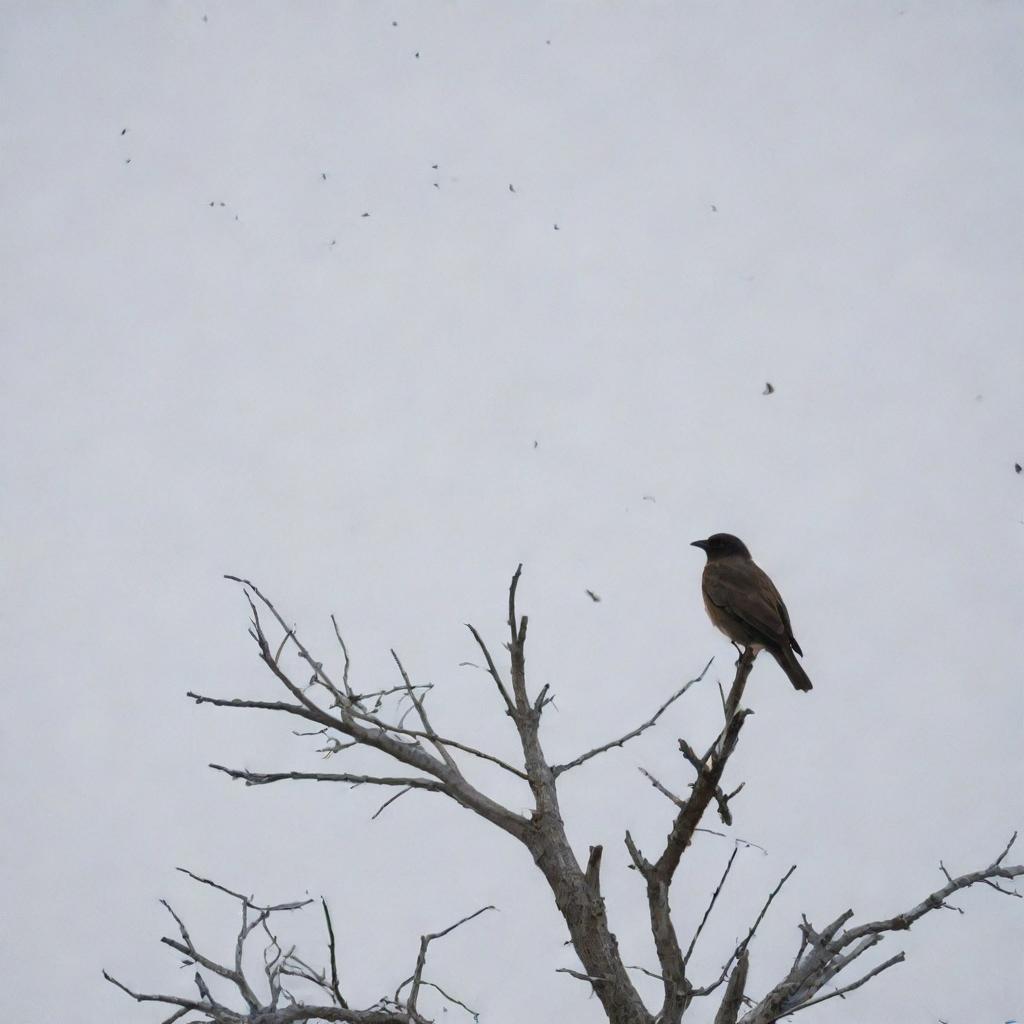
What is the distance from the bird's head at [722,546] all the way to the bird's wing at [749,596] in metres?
0.48

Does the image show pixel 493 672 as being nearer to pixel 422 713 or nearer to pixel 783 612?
pixel 422 713

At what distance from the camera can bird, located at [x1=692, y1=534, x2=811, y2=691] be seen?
22.1ft

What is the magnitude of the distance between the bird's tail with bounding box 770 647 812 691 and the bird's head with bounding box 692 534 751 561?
6.20ft

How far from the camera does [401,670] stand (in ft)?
16.7

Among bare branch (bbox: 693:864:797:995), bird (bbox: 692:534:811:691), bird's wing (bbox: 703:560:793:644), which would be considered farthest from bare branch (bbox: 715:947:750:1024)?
bird's wing (bbox: 703:560:793:644)

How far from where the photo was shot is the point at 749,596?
23.5ft

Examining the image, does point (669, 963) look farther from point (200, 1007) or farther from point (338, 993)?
point (200, 1007)

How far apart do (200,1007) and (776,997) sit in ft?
9.86

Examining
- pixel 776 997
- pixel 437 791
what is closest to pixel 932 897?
pixel 776 997

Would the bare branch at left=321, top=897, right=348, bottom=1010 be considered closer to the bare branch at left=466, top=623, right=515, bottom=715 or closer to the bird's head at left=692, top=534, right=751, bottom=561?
the bare branch at left=466, top=623, right=515, bottom=715

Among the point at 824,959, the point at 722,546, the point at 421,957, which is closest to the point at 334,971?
the point at 421,957

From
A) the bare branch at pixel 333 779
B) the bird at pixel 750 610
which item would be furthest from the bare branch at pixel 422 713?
the bird at pixel 750 610

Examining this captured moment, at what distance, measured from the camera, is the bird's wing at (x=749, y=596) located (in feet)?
22.5

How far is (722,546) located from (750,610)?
1.81m
